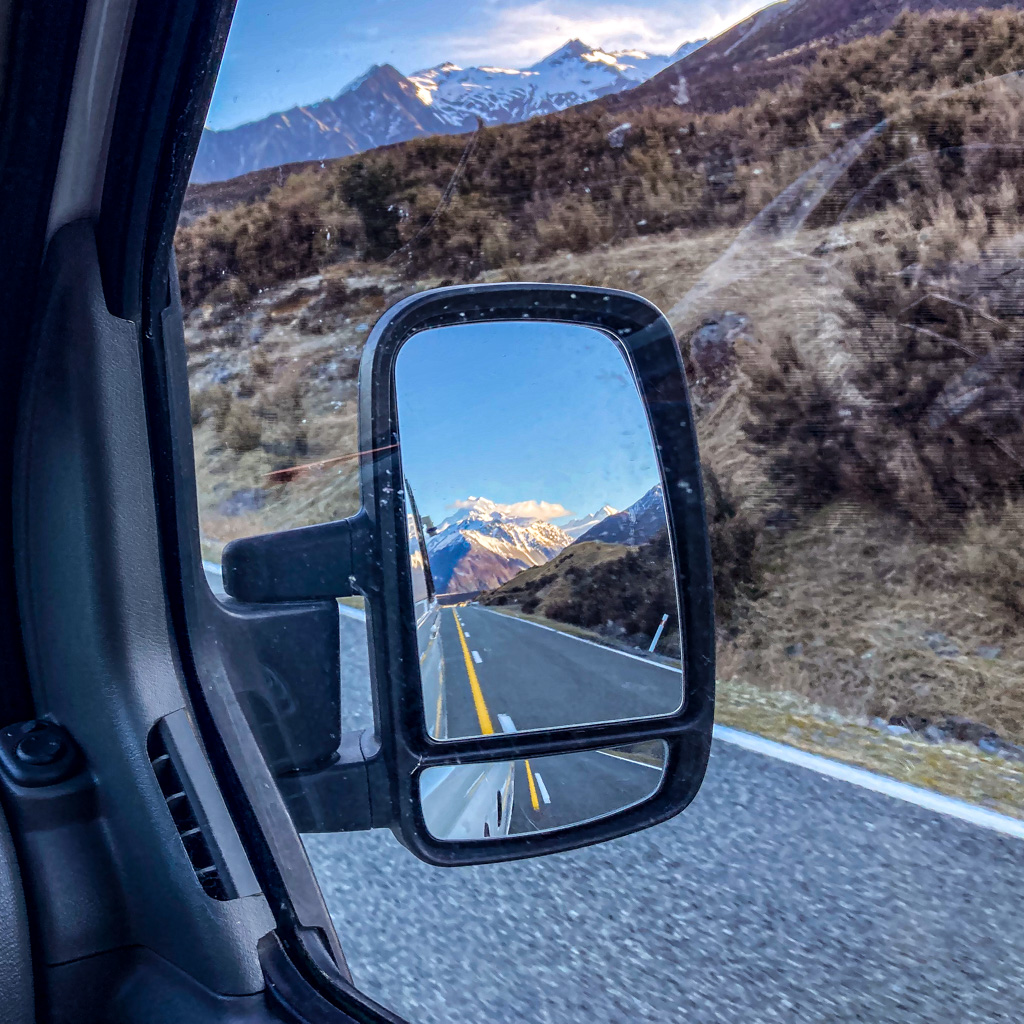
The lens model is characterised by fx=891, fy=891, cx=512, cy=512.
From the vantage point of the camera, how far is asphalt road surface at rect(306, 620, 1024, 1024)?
2258 millimetres

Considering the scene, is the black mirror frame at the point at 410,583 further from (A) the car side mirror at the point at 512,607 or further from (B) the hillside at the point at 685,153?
(B) the hillside at the point at 685,153

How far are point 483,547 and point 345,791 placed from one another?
420mm

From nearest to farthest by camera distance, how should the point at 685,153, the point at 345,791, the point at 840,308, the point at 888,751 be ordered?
the point at 345,791
the point at 888,751
the point at 840,308
the point at 685,153

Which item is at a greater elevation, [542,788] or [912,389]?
[912,389]

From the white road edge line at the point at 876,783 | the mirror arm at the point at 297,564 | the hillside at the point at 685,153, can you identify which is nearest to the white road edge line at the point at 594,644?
the mirror arm at the point at 297,564

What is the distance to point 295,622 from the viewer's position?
125 centimetres

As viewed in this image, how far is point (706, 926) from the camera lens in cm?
265

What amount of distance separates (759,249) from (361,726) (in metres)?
11.3

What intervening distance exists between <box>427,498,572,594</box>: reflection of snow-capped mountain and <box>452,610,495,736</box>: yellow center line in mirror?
7 centimetres

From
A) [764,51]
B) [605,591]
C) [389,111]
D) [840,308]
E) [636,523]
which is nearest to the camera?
[636,523]

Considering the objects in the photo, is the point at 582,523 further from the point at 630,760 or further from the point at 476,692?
the point at 630,760

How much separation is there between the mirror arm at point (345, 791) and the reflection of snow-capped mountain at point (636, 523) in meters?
0.49

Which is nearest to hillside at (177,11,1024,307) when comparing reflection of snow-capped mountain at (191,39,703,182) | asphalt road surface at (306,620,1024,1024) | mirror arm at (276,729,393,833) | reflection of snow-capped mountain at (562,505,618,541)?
reflection of snow-capped mountain at (191,39,703,182)

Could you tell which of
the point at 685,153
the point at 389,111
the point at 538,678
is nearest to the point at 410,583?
the point at 538,678
